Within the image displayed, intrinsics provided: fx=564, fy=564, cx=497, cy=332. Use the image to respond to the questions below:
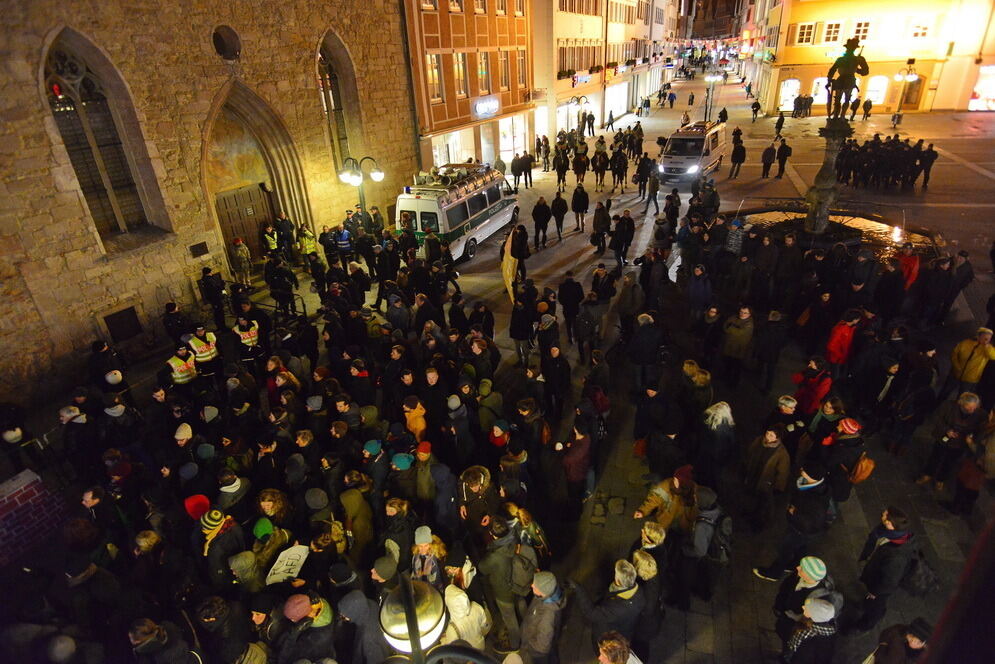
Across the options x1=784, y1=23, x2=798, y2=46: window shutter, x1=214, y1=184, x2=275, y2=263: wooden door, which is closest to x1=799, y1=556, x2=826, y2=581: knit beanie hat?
x1=214, y1=184, x2=275, y2=263: wooden door

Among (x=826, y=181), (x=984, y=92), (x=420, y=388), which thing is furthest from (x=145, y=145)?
(x=984, y=92)

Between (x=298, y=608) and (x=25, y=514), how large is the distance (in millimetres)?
5132

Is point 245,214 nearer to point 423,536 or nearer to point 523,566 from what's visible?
point 423,536

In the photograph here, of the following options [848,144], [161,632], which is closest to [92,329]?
[161,632]

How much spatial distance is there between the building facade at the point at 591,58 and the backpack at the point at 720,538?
2848 cm

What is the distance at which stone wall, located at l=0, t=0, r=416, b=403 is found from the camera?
9.85 metres

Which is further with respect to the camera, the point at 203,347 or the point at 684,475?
the point at 203,347

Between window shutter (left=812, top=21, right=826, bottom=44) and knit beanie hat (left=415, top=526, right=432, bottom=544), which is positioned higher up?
window shutter (left=812, top=21, right=826, bottom=44)

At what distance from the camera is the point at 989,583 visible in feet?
2.72

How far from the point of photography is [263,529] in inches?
217

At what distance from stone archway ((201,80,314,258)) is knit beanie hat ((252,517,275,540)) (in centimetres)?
1013

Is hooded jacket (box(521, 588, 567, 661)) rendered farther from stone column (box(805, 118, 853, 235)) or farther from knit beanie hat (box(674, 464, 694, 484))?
stone column (box(805, 118, 853, 235))

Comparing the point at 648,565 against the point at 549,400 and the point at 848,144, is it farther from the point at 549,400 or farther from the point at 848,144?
the point at 848,144

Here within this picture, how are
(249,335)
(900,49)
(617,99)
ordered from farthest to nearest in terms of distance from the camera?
(617,99), (900,49), (249,335)
